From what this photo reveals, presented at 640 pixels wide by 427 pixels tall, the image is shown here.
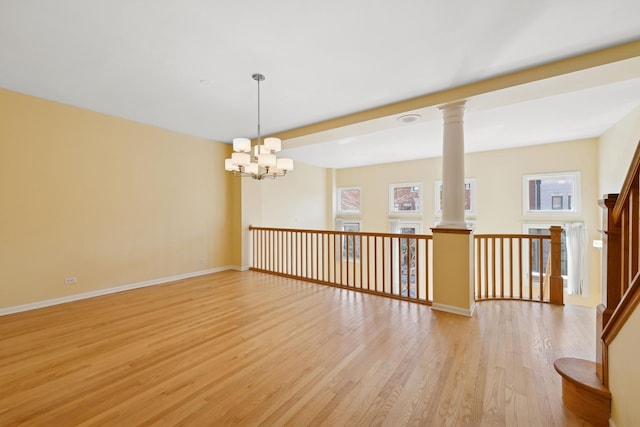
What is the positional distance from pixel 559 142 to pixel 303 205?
5941mm

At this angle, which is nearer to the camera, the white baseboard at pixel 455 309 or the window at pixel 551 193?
the white baseboard at pixel 455 309

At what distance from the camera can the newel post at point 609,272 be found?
1.52 metres

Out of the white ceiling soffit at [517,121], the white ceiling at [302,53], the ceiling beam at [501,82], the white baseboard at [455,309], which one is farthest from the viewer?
the white baseboard at [455,309]

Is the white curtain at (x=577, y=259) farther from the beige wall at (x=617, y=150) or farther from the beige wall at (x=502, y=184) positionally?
the beige wall at (x=617, y=150)

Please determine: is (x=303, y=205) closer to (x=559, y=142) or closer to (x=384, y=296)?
(x=384, y=296)

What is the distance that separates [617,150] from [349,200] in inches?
227

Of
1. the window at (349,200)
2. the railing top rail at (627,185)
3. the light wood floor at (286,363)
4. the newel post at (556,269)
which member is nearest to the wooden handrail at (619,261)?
the railing top rail at (627,185)

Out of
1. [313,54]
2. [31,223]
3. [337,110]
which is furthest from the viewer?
[337,110]

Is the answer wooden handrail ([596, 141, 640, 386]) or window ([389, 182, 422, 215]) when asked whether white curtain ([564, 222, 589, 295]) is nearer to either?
window ([389, 182, 422, 215])

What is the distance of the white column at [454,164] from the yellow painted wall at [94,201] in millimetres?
4184

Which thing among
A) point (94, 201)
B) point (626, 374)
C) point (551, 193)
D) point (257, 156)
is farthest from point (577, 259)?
point (94, 201)

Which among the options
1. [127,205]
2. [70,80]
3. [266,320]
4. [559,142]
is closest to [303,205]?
[127,205]

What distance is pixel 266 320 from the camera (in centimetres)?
296

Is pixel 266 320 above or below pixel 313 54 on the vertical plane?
below
